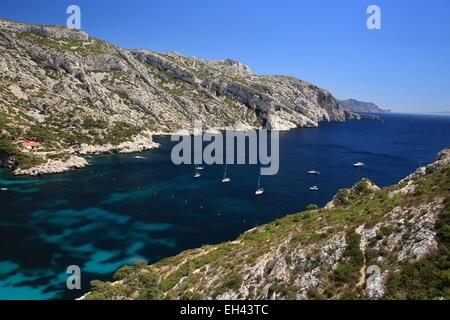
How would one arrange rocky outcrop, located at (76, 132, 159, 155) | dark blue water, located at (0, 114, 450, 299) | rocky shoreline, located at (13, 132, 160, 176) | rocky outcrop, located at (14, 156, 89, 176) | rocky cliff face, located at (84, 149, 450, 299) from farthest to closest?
rocky outcrop, located at (76, 132, 159, 155)
rocky shoreline, located at (13, 132, 160, 176)
rocky outcrop, located at (14, 156, 89, 176)
dark blue water, located at (0, 114, 450, 299)
rocky cliff face, located at (84, 149, 450, 299)

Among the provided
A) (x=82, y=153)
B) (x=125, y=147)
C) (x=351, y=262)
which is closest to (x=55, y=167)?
(x=82, y=153)

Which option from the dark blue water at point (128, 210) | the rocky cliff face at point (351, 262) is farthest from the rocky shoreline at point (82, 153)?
the rocky cliff face at point (351, 262)

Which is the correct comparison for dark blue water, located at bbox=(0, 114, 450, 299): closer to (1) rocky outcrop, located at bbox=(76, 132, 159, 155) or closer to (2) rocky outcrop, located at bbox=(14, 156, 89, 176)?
(2) rocky outcrop, located at bbox=(14, 156, 89, 176)

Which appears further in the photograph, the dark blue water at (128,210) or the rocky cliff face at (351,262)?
the dark blue water at (128,210)

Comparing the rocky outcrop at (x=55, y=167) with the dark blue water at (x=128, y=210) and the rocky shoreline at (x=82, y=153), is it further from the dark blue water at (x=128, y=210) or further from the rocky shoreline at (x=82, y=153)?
the dark blue water at (x=128, y=210)

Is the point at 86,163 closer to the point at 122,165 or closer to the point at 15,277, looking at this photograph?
the point at 122,165

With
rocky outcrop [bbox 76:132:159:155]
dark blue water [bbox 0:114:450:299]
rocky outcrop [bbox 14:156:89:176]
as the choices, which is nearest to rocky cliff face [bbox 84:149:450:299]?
dark blue water [bbox 0:114:450:299]
